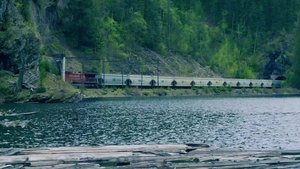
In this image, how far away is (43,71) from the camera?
131 meters

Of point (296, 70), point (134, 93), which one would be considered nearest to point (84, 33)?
point (134, 93)

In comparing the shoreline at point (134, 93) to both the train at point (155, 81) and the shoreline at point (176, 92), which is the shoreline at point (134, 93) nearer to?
the shoreline at point (176, 92)

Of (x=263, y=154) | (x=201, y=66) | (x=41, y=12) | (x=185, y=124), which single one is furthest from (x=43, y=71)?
(x=263, y=154)

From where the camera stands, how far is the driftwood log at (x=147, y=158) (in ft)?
124

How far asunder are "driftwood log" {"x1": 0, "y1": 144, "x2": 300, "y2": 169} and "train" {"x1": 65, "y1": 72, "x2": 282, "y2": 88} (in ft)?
323

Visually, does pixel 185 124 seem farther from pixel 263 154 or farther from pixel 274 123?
pixel 263 154

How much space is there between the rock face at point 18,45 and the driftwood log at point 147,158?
7510cm

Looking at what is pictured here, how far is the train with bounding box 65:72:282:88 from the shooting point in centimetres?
14675

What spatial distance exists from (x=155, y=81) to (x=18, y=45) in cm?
5360

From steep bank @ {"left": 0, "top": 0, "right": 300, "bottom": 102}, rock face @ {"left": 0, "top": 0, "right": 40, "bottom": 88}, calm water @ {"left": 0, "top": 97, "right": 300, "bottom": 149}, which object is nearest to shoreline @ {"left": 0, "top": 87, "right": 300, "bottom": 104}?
steep bank @ {"left": 0, "top": 0, "right": 300, "bottom": 102}

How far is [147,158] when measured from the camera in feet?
132

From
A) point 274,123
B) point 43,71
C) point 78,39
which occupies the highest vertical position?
point 78,39

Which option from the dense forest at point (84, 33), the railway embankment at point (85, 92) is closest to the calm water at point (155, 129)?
the railway embankment at point (85, 92)

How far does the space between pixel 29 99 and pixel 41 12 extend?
46.5 m
